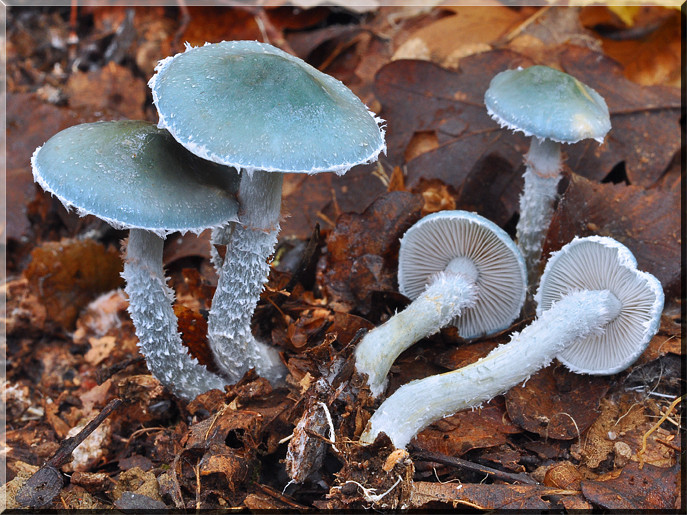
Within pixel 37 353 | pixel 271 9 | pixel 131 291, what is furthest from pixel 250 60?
pixel 271 9

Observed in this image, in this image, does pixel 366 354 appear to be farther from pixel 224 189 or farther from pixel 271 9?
pixel 271 9

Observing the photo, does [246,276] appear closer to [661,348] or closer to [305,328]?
[305,328]

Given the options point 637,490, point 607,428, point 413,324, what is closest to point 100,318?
point 413,324

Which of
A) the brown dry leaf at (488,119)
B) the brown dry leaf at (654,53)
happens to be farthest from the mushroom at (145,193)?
the brown dry leaf at (654,53)

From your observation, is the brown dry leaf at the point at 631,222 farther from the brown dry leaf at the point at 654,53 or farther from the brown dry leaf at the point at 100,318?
the brown dry leaf at the point at 100,318

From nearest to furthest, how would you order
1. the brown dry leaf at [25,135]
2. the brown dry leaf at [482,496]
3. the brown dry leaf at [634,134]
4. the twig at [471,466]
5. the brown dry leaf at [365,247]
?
the brown dry leaf at [482,496]
the twig at [471,466]
the brown dry leaf at [365,247]
the brown dry leaf at [634,134]
the brown dry leaf at [25,135]

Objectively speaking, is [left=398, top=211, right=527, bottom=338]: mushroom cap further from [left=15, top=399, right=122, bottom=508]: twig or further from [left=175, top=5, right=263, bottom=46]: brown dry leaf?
[left=175, top=5, right=263, bottom=46]: brown dry leaf

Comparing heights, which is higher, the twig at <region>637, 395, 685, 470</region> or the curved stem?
the curved stem

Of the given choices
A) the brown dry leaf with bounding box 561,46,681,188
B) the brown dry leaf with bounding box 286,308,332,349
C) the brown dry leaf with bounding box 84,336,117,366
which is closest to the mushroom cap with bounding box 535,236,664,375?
the brown dry leaf with bounding box 561,46,681,188
